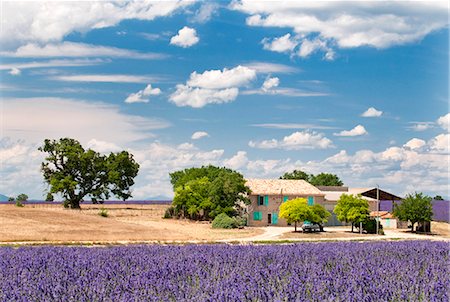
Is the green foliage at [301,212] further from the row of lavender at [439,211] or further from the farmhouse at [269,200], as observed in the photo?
the row of lavender at [439,211]

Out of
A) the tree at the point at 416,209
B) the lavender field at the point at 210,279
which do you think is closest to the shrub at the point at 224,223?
the tree at the point at 416,209

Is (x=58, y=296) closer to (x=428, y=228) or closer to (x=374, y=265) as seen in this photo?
(x=374, y=265)

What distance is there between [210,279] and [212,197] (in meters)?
48.1

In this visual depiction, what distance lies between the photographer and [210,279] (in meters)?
9.26

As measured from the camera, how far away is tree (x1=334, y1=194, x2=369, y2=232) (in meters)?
48.2

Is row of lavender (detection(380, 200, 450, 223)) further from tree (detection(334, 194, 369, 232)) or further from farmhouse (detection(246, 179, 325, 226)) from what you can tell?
tree (detection(334, 194, 369, 232))

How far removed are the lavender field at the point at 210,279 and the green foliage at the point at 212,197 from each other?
4018cm

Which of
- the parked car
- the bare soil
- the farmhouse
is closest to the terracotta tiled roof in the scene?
the farmhouse

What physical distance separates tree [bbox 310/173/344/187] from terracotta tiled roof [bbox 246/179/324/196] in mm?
29597

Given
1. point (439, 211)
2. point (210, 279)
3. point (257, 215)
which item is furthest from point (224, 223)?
point (210, 279)

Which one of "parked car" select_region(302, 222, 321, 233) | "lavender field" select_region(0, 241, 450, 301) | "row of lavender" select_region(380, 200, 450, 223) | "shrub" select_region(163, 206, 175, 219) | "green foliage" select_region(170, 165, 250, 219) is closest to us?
"lavender field" select_region(0, 241, 450, 301)

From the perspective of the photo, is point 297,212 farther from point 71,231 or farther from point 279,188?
point 71,231

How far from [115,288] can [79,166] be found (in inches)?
2593

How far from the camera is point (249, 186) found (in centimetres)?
5903
